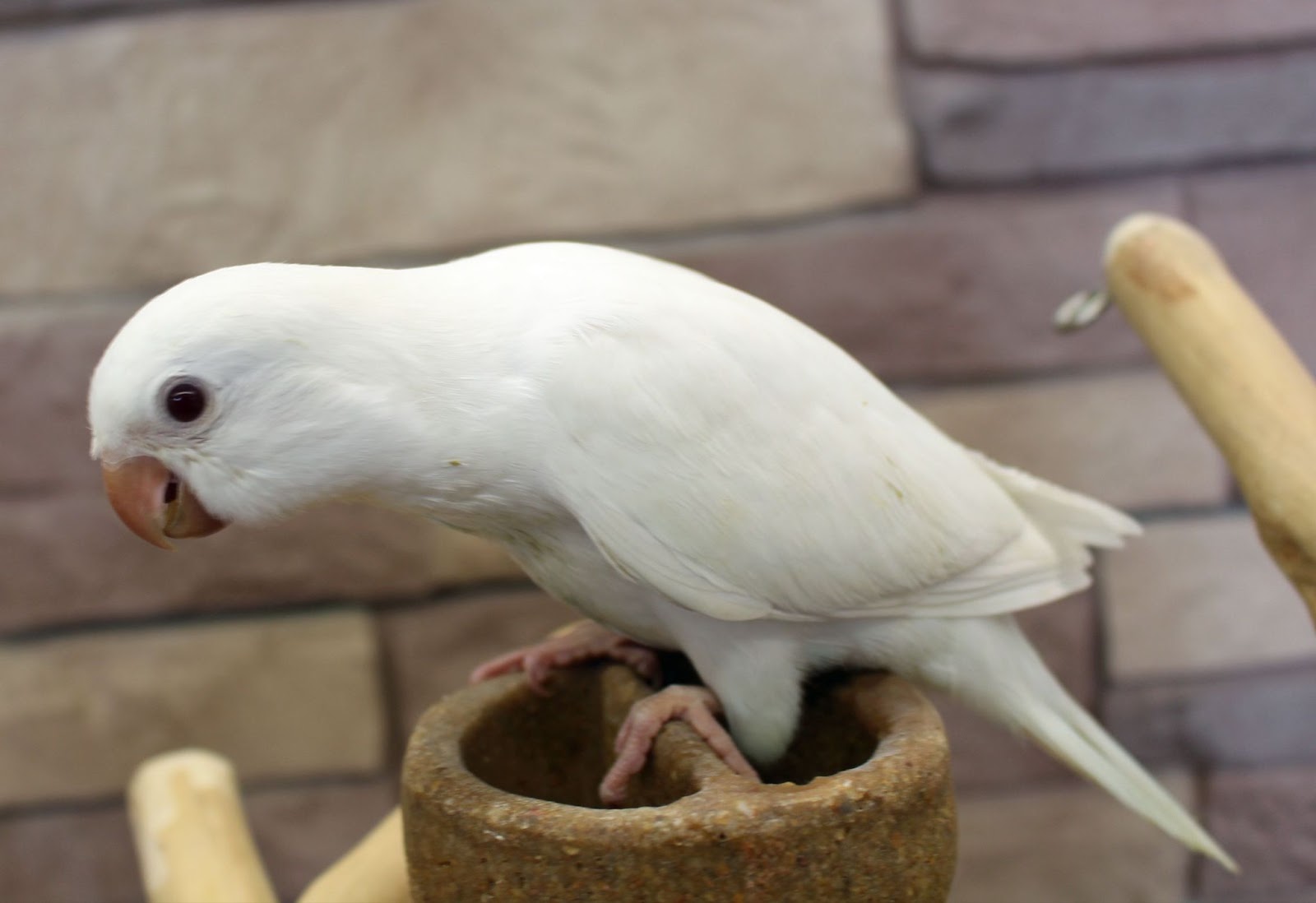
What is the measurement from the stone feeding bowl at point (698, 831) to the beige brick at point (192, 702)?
49 cm

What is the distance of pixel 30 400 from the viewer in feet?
3.14

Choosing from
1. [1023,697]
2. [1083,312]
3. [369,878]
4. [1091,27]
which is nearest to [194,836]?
[369,878]

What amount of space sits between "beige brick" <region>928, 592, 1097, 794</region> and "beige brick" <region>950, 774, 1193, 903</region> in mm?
19

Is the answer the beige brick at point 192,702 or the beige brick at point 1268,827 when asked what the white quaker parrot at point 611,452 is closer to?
the beige brick at point 192,702

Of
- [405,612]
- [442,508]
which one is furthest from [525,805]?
[405,612]

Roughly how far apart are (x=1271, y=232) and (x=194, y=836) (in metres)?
0.91

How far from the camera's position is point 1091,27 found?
0.93m

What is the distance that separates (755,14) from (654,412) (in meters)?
0.52

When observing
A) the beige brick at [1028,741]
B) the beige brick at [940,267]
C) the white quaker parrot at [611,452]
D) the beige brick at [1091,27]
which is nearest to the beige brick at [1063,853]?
the beige brick at [1028,741]

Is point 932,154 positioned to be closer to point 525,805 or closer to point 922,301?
point 922,301

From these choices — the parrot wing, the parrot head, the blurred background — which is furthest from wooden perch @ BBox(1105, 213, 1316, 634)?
the parrot head

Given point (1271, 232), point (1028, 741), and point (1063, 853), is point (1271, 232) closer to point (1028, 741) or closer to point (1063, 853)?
point (1028, 741)

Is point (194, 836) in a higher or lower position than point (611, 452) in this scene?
lower

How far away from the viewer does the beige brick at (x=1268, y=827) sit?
1046mm
